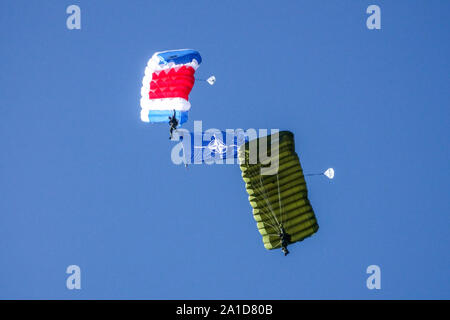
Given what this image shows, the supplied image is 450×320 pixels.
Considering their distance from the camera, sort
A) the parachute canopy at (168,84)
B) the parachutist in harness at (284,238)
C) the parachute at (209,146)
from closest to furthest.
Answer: the parachutist in harness at (284,238) → the parachute canopy at (168,84) → the parachute at (209,146)

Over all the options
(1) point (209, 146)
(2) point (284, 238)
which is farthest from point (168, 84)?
(2) point (284, 238)

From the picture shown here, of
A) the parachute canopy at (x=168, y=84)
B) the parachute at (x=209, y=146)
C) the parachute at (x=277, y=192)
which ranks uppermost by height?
the parachute canopy at (x=168, y=84)

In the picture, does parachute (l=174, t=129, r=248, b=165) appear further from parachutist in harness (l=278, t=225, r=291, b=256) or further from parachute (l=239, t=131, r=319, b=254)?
parachutist in harness (l=278, t=225, r=291, b=256)

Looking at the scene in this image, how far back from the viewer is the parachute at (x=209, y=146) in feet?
57.9

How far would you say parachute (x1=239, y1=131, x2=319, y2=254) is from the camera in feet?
48.7

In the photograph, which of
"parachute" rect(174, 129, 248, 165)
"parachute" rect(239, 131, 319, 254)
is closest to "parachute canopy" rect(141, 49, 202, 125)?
"parachute" rect(174, 129, 248, 165)

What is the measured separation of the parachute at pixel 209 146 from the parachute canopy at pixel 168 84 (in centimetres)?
73

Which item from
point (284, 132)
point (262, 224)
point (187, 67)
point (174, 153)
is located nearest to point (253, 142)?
point (284, 132)

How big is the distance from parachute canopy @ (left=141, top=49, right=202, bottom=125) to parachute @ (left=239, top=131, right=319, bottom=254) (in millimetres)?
3432

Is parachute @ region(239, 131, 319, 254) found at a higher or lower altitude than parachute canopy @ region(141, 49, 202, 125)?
lower

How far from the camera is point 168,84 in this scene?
17453mm

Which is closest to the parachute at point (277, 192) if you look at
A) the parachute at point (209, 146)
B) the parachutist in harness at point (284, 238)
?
the parachutist in harness at point (284, 238)

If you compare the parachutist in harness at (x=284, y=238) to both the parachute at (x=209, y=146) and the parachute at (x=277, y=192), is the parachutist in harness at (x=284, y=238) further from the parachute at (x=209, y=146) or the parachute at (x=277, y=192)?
the parachute at (x=209, y=146)

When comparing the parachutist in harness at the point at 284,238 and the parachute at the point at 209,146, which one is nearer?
the parachutist in harness at the point at 284,238
